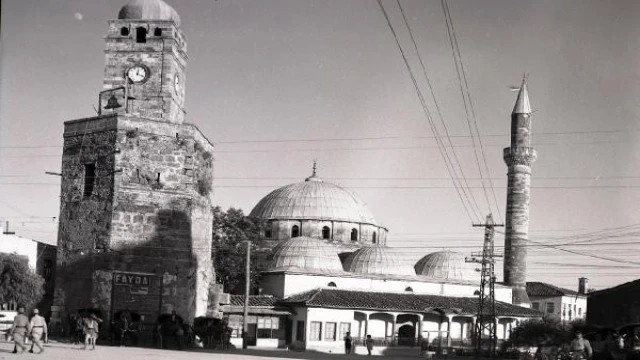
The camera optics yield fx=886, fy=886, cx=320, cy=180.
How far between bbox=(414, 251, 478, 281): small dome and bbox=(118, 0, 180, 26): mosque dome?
2777cm

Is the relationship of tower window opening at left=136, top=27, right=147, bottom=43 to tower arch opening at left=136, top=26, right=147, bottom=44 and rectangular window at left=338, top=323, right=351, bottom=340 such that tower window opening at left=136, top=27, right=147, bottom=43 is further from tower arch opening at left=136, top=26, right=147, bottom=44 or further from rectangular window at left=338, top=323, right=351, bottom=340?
rectangular window at left=338, top=323, right=351, bottom=340

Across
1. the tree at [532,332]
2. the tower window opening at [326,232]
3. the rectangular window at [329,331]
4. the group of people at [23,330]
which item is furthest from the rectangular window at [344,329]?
the group of people at [23,330]

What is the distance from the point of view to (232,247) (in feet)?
158

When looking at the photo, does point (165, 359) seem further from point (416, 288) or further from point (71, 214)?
point (416, 288)

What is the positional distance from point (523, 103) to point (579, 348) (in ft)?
132

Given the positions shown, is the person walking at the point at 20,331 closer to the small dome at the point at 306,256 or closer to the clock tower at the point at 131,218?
the clock tower at the point at 131,218

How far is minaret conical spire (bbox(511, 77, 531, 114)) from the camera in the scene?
181 feet

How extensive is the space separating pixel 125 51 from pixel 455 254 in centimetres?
3066

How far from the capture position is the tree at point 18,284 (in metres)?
33.6

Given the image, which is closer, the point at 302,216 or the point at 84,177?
the point at 84,177

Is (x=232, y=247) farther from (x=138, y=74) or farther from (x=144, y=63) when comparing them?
(x=144, y=63)

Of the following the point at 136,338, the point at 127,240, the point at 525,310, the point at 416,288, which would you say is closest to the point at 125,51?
the point at 127,240

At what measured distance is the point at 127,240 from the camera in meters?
29.3

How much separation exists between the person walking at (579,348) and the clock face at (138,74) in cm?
2087
